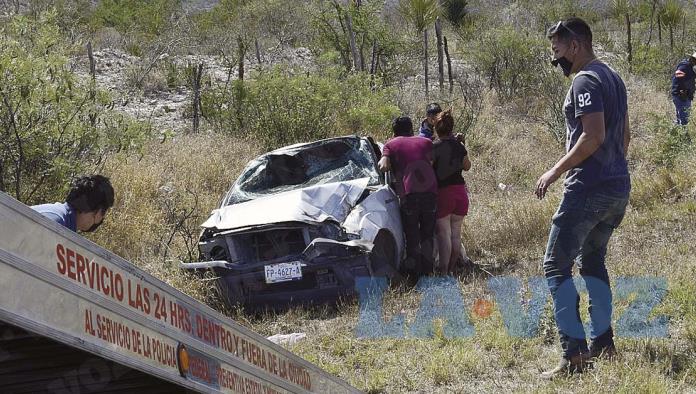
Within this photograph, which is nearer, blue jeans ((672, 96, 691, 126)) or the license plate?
the license plate

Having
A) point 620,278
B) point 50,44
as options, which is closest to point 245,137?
point 50,44

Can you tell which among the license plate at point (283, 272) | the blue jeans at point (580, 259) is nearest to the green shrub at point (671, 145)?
the license plate at point (283, 272)

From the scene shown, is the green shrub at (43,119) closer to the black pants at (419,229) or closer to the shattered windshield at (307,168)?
the shattered windshield at (307,168)

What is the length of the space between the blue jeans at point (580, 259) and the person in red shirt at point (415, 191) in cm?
315

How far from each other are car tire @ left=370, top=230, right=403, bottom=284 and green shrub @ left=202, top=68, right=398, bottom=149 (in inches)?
219

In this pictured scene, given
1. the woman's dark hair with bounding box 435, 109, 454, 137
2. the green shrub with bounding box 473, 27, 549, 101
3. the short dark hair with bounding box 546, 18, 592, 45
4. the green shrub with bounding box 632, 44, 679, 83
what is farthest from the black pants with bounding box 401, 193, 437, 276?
the green shrub with bounding box 632, 44, 679, 83

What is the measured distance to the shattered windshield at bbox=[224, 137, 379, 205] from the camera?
28.1 feet

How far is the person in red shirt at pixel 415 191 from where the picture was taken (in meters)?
8.17

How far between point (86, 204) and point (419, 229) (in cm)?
455

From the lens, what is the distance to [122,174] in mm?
10547

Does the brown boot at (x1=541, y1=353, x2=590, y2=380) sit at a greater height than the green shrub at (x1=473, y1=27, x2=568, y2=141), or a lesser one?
lesser

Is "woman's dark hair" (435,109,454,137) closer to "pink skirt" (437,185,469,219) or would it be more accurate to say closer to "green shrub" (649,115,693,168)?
"pink skirt" (437,185,469,219)

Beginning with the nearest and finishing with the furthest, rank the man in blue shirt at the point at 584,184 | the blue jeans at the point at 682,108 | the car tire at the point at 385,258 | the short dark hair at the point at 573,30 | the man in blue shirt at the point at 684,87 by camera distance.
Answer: the man in blue shirt at the point at 584,184 < the short dark hair at the point at 573,30 < the car tire at the point at 385,258 < the man in blue shirt at the point at 684,87 < the blue jeans at the point at 682,108

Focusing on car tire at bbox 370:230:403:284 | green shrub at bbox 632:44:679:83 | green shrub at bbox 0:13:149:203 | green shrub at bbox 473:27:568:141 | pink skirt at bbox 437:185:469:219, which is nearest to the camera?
car tire at bbox 370:230:403:284
